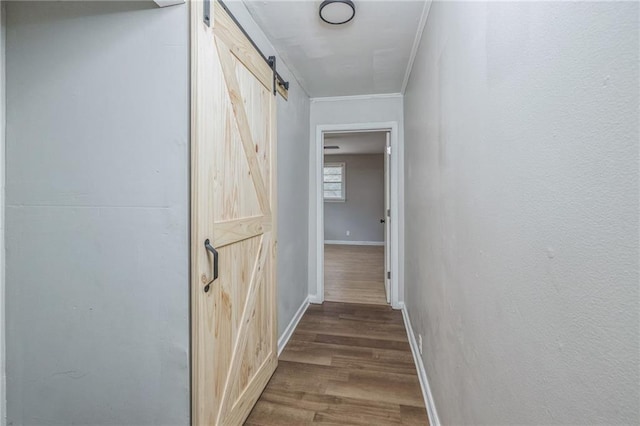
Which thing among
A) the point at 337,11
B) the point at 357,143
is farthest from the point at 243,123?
the point at 357,143

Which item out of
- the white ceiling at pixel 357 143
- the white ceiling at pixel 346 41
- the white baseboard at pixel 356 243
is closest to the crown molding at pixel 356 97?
the white ceiling at pixel 346 41

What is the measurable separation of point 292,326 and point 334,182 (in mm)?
5899

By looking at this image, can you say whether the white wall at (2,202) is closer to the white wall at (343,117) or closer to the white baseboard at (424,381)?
the white baseboard at (424,381)

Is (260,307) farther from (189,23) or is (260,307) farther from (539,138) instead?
(539,138)

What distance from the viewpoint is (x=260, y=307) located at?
193cm

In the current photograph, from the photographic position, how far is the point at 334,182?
8.35 metres

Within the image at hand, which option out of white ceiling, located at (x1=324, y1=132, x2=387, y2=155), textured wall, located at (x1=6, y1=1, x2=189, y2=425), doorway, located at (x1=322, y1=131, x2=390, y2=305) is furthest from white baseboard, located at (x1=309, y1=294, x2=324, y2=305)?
doorway, located at (x1=322, y1=131, x2=390, y2=305)

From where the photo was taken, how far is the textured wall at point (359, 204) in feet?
26.4

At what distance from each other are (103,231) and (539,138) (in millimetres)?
1561

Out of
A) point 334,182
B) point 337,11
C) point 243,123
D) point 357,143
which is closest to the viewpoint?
point 243,123

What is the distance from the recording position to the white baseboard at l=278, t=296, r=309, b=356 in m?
2.49

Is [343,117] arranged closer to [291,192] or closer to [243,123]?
[291,192]

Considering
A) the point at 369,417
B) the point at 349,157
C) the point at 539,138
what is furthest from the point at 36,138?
the point at 349,157

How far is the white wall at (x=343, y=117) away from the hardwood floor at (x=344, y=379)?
2.53 feet
